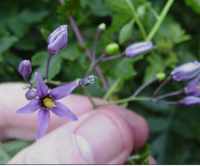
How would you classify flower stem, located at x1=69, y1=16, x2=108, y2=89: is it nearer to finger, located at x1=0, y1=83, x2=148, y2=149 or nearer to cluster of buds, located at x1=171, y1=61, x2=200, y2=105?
finger, located at x1=0, y1=83, x2=148, y2=149

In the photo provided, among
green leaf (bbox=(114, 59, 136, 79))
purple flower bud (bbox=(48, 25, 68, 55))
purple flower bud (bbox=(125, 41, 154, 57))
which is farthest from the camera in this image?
green leaf (bbox=(114, 59, 136, 79))

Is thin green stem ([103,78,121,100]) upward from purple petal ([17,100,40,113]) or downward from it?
downward

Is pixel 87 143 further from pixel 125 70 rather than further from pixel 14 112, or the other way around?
pixel 14 112

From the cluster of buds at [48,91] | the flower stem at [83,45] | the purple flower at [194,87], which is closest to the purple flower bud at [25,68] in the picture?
the cluster of buds at [48,91]

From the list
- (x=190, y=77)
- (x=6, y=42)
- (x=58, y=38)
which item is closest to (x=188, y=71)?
(x=190, y=77)

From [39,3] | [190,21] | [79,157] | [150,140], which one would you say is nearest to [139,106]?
[150,140]

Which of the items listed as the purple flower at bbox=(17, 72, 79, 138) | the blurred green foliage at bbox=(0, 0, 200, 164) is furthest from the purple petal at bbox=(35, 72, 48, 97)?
the blurred green foliage at bbox=(0, 0, 200, 164)
